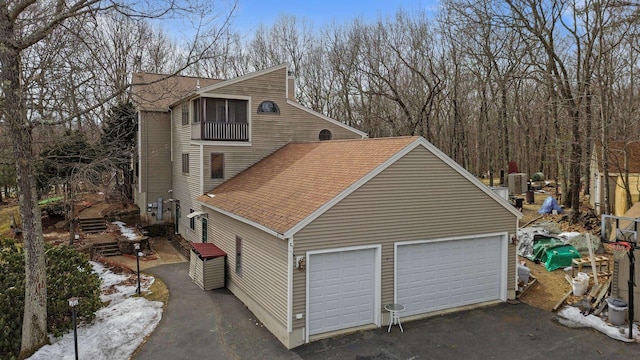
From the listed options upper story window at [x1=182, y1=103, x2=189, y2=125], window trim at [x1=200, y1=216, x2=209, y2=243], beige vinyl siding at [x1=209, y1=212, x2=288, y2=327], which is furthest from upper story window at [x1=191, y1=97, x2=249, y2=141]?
beige vinyl siding at [x1=209, y1=212, x2=288, y2=327]

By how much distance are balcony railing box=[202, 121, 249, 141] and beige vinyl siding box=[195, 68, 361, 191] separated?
0.30 meters

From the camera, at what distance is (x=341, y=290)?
10859 millimetres

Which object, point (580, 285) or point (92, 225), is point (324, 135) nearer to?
point (580, 285)

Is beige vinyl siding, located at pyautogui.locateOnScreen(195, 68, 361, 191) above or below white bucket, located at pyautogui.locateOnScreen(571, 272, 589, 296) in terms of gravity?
above

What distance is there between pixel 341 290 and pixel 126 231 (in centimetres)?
1554

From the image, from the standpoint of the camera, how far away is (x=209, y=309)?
496 inches

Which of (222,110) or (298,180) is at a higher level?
(222,110)

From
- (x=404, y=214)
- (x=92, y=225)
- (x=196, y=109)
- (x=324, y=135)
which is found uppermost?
(x=196, y=109)

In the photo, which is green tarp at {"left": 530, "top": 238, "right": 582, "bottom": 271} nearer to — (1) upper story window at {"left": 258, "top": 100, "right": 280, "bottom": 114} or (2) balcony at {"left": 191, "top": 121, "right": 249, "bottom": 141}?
(1) upper story window at {"left": 258, "top": 100, "right": 280, "bottom": 114}

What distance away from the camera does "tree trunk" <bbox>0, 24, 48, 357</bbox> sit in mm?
9383

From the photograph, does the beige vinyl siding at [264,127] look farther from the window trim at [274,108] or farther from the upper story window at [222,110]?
the upper story window at [222,110]

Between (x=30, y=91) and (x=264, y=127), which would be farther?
→ (x=264, y=127)

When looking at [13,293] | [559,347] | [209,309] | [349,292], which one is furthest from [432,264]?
[13,293]

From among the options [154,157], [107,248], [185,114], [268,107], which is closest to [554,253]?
[268,107]
